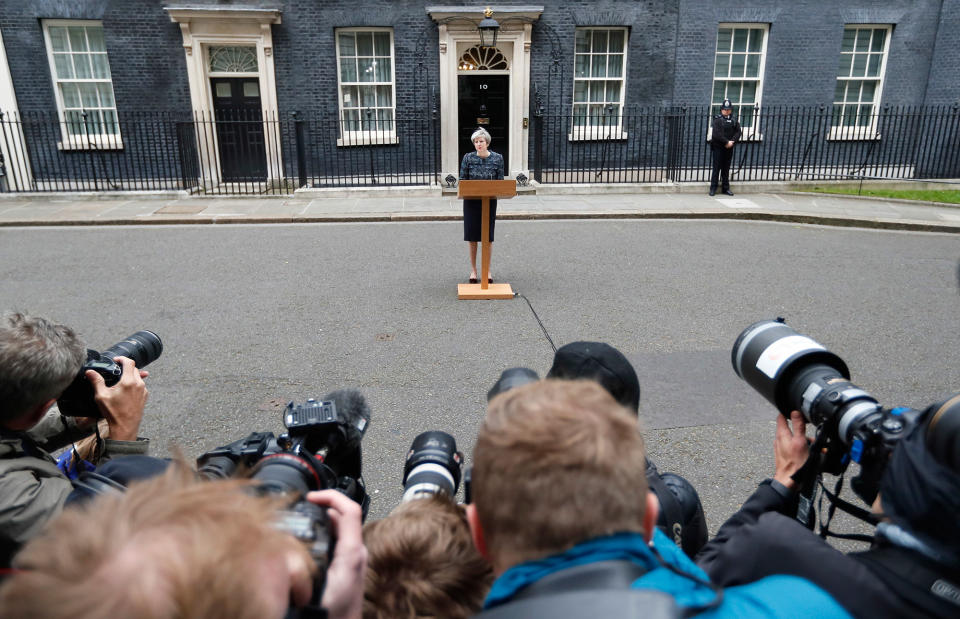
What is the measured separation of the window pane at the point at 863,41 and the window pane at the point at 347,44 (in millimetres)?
11505

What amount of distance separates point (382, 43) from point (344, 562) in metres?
15.3

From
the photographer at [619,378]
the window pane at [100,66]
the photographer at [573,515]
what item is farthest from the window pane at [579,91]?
the photographer at [573,515]

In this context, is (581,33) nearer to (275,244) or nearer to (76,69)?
(275,244)

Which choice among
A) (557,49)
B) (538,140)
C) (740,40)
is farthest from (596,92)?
(740,40)

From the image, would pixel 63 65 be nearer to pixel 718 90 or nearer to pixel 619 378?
pixel 718 90

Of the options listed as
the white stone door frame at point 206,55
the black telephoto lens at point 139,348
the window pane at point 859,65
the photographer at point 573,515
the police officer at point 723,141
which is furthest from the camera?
the window pane at point 859,65

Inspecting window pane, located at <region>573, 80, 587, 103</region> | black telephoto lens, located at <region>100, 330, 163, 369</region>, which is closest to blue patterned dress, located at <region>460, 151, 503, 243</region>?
black telephoto lens, located at <region>100, 330, 163, 369</region>

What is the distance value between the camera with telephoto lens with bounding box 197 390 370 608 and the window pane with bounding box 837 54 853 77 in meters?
17.3

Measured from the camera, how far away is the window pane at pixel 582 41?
15008mm

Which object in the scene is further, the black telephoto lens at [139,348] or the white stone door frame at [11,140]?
the white stone door frame at [11,140]

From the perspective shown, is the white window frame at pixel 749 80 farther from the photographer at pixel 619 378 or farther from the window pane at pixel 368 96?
the photographer at pixel 619 378

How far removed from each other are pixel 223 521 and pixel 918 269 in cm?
915

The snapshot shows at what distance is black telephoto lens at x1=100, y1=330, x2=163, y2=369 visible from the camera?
2.52 meters

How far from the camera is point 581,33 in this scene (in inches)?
592
